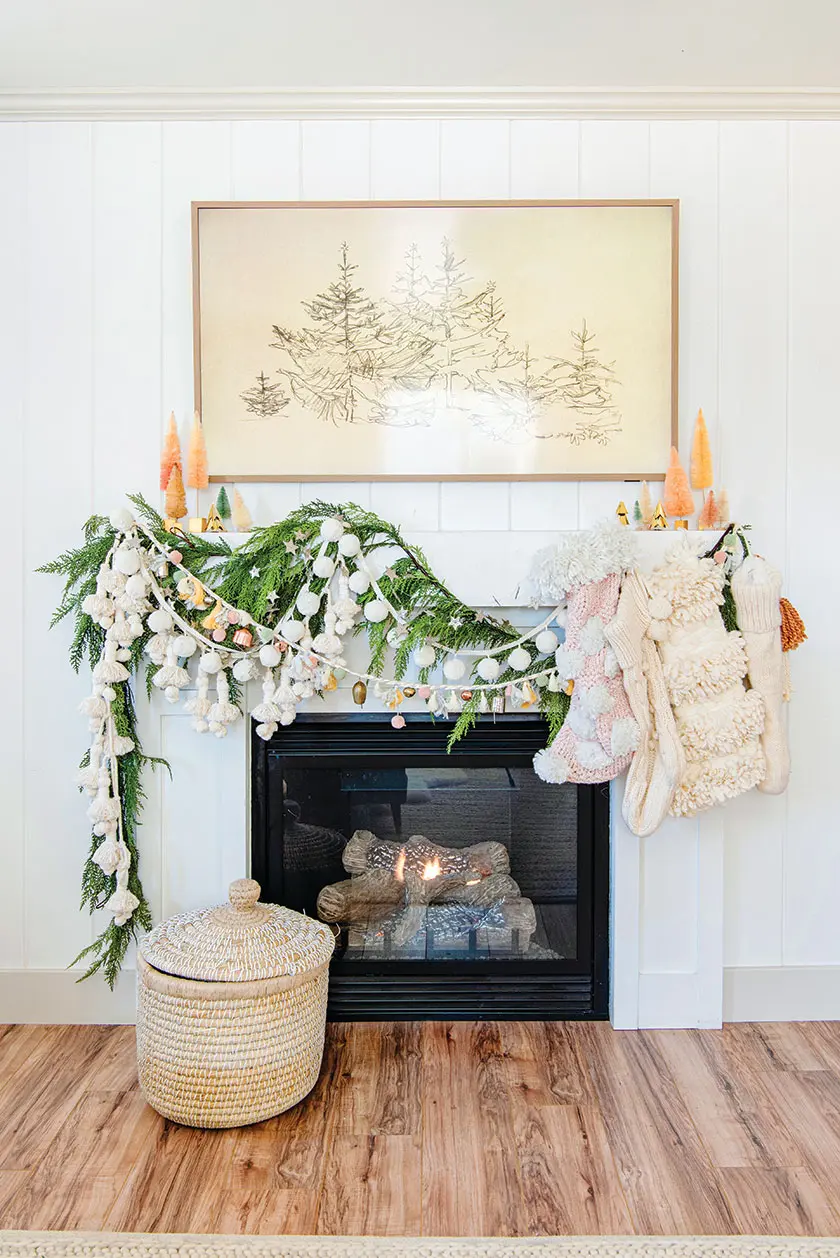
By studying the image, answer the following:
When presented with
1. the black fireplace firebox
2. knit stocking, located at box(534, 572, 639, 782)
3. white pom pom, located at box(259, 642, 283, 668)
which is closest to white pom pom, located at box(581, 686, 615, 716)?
knit stocking, located at box(534, 572, 639, 782)

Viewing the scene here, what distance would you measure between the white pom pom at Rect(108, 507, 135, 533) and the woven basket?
3.00 feet

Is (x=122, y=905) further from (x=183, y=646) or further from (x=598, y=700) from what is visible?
(x=598, y=700)

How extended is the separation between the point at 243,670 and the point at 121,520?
1.45 ft

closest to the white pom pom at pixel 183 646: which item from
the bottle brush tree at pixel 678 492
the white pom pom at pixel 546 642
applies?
the white pom pom at pixel 546 642

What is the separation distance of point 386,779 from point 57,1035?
3.31ft

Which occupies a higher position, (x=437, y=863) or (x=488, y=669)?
(x=488, y=669)

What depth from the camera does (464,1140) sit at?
1.72 meters

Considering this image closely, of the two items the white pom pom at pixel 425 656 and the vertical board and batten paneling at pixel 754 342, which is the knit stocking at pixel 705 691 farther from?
the white pom pom at pixel 425 656

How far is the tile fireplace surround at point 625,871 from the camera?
2.18m

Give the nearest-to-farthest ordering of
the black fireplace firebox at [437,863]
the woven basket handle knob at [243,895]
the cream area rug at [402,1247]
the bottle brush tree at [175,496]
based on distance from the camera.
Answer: the cream area rug at [402,1247] → the woven basket handle knob at [243,895] → the bottle brush tree at [175,496] → the black fireplace firebox at [437,863]

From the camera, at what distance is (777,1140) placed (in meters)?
1.73

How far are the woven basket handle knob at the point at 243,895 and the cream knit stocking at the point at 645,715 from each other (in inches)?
33.8

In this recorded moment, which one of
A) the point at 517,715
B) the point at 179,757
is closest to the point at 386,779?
the point at 517,715

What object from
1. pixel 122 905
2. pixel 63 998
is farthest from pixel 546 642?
pixel 63 998
